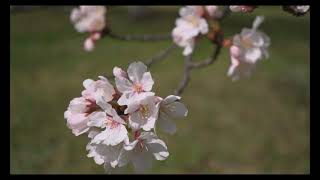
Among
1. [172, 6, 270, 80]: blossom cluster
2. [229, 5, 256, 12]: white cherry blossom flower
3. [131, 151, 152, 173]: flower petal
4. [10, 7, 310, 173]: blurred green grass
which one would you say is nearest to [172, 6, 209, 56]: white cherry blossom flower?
[172, 6, 270, 80]: blossom cluster

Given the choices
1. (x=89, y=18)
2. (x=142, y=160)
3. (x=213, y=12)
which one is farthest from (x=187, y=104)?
(x=142, y=160)

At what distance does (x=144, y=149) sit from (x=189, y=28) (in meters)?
0.87

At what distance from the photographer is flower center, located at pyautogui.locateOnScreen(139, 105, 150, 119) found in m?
1.08

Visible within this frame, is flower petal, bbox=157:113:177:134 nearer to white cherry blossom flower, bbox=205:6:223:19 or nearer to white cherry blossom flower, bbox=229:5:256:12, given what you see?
white cherry blossom flower, bbox=229:5:256:12

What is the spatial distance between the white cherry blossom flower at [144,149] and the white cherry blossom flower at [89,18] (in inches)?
50.1

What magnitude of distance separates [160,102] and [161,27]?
31.3 feet

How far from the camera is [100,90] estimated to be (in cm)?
114

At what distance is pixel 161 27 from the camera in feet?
34.6

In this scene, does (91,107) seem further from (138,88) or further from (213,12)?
(213,12)

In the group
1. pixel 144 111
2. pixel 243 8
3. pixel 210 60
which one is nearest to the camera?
pixel 144 111

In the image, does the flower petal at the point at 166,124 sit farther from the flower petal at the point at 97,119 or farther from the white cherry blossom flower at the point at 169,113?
the flower petal at the point at 97,119

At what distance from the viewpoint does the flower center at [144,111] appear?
3.53 feet

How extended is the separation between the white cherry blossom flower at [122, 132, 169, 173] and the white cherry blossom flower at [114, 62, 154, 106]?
89 mm
